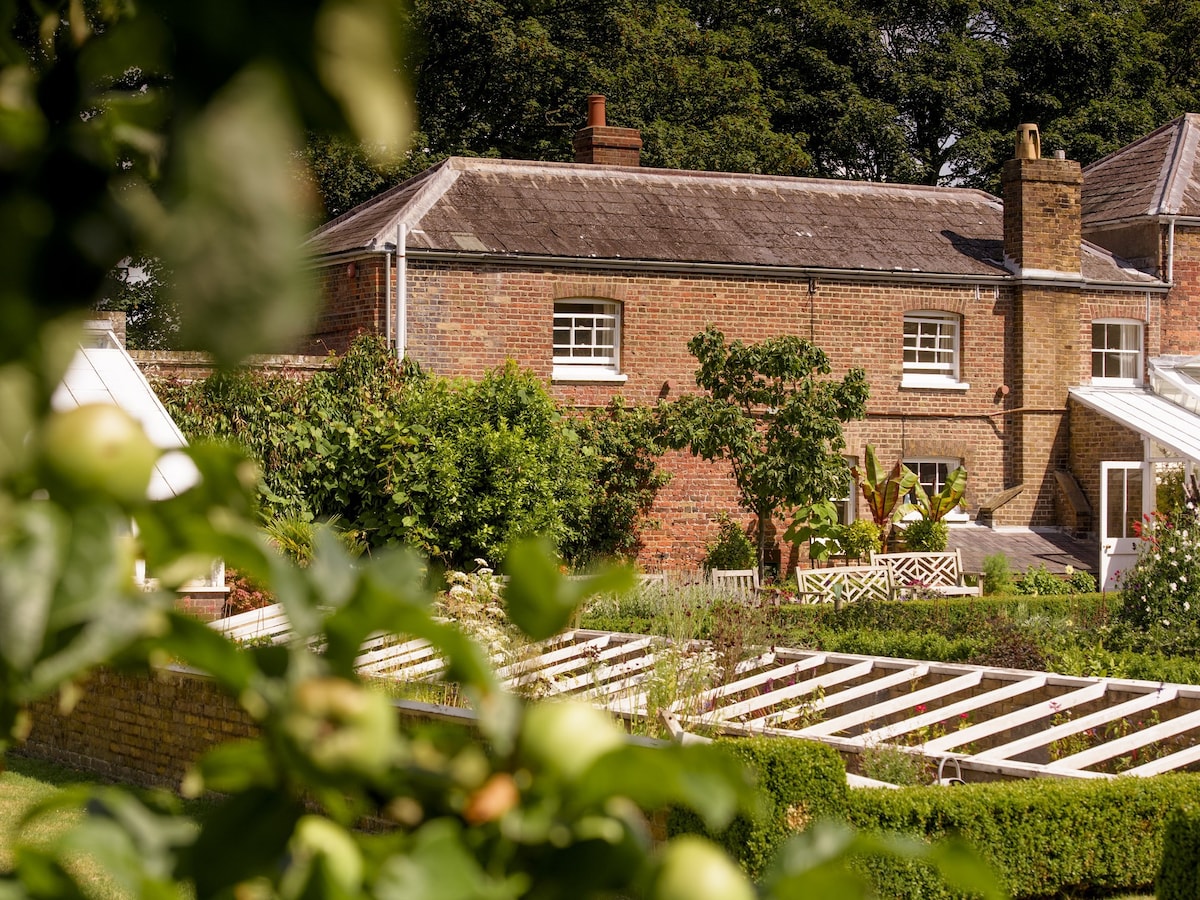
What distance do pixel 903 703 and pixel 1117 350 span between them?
586 inches

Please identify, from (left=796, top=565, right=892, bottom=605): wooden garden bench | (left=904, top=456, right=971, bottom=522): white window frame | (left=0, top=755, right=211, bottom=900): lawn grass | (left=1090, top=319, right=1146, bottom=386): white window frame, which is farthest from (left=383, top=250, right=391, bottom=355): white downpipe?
(left=1090, top=319, right=1146, bottom=386): white window frame

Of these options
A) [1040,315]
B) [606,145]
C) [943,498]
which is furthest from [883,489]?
[606,145]

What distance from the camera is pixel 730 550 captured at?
64.3ft

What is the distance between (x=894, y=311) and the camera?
21.1 metres

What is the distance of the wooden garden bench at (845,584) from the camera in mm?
17773

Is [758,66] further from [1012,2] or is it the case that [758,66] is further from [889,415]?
[889,415]

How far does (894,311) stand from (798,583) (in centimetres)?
490

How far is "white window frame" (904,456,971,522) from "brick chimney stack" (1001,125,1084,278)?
3161 millimetres

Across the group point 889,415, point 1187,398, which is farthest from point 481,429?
point 1187,398

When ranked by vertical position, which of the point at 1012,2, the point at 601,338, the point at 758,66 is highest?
the point at 1012,2

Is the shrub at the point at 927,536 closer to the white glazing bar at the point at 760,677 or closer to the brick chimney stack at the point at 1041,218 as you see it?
the brick chimney stack at the point at 1041,218

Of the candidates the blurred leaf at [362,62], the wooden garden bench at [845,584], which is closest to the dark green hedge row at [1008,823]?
the blurred leaf at [362,62]

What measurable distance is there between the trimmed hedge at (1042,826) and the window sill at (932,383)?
45.7ft

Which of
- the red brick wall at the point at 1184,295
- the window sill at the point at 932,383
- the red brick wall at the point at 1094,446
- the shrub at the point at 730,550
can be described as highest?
the red brick wall at the point at 1184,295
